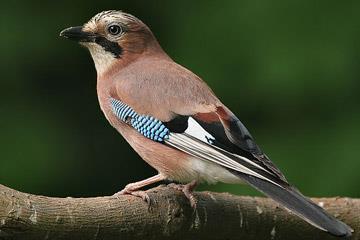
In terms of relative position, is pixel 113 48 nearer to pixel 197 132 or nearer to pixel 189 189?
pixel 197 132

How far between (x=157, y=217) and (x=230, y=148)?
453mm

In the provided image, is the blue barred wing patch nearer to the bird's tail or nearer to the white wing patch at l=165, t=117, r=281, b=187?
the white wing patch at l=165, t=117, r=281, b=187

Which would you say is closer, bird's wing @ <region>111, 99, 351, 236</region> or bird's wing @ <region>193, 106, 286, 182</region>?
bird's wing @ <region>111, 99, 351, 236</region>

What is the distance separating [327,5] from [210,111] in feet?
10.00

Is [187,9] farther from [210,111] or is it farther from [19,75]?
[210,111]

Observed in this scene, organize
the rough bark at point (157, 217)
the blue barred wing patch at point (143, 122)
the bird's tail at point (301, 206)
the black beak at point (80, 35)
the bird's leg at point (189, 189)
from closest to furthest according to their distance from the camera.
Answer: the rough bark at point (157, 217) < the bird's tail at point (301, 206) < the bird's leg at point (189, 189) < the blue barred wing patch at point (143, 122) < the black beak at point (80, 35)

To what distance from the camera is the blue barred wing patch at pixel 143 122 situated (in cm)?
457

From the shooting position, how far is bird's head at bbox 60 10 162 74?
5.18 metres

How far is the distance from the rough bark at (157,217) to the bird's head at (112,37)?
1081 millimetres

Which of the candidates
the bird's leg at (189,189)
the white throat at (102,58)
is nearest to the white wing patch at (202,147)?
the bird's leg at (189,189)

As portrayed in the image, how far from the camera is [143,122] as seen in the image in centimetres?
466

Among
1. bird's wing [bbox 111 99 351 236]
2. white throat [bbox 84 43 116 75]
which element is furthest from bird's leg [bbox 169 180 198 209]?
white throat [bbox 84 43 116 75]

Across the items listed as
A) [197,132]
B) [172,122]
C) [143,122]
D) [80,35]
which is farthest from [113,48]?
[197,132]

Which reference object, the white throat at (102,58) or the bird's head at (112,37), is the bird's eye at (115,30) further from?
the white throat at (102,58)
